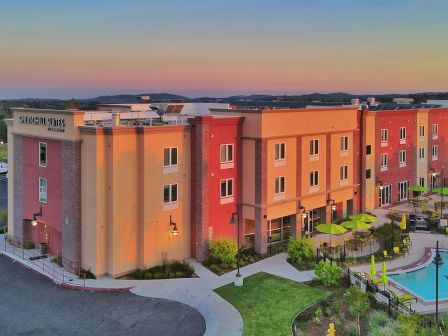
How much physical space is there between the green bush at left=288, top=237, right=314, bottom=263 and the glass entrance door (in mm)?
17515

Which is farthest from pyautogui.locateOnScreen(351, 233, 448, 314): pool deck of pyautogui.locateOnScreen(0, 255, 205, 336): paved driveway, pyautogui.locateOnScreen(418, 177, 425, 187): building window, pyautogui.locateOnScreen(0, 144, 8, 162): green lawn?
pyautogui.locateOnScreen(0, 144, 8, 162): green lawn

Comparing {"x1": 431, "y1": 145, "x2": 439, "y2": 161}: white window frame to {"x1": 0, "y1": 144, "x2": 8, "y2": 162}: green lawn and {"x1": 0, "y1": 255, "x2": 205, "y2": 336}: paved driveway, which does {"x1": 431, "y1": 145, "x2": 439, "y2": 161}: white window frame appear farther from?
{"x1": 0, "y1": 144, "x2": 8, "y2": 162}: green lawn

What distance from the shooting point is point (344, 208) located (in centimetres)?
4119

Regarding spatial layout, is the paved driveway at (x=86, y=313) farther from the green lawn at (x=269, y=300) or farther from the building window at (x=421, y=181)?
the building window at (x=421, y=181)

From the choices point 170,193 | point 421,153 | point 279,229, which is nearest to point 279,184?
point 279,229

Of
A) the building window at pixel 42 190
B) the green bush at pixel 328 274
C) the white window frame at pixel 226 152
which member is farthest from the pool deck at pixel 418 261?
the building window at pixel 42 190

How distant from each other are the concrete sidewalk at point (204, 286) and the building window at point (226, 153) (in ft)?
21.0

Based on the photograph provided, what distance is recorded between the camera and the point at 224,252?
29906 millimetres

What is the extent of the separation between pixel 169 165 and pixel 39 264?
935cm

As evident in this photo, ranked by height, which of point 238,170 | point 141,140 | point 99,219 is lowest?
point 99,219

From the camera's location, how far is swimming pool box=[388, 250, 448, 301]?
2617cm

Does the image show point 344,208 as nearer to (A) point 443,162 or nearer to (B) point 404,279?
(B) point 404,279

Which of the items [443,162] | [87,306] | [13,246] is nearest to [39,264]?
[13,246]

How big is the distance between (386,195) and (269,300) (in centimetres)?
2526
